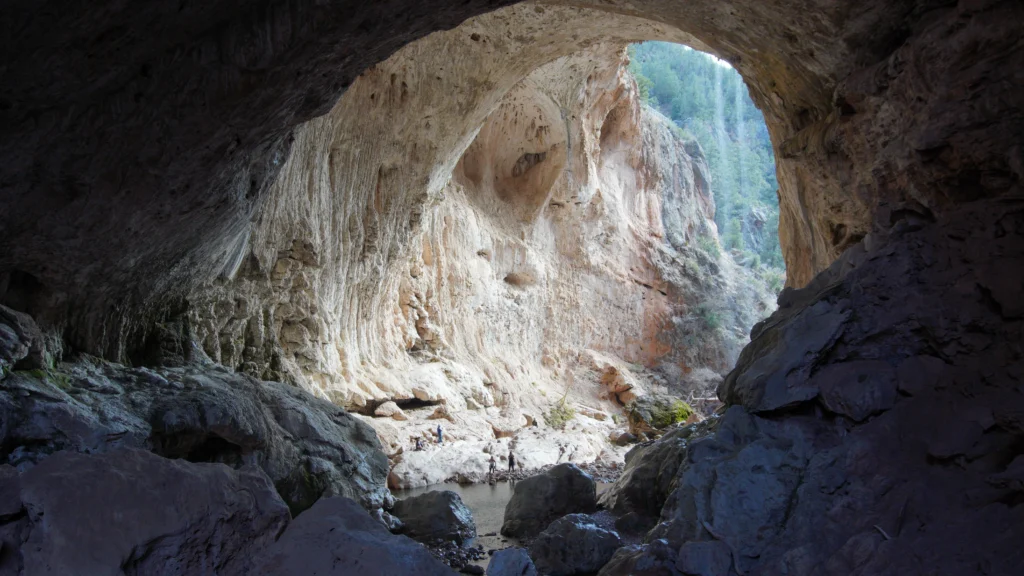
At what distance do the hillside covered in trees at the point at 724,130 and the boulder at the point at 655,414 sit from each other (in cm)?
2304

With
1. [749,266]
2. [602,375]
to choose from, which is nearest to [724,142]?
[749,266]

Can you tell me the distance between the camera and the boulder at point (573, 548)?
6.58 meters

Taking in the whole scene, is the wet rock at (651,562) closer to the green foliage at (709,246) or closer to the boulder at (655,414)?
the boulder at (655,414)

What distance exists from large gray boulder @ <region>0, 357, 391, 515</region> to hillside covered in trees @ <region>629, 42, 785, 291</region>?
1332 inches

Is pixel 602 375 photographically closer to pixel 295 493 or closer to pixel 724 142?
pixel 295 493

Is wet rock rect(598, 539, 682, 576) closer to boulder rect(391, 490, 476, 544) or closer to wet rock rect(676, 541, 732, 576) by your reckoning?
wet rock rect(676, 541, 732, 576)

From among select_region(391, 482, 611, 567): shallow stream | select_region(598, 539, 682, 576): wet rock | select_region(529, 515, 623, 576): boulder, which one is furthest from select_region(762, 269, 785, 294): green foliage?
select_region(598, 539, 682, 576): wet rock

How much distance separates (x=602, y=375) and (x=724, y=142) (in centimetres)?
3146

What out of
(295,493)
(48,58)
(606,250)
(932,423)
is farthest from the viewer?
(606,250)

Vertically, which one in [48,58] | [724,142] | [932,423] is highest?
[724,142]

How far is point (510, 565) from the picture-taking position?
5613 millimetres

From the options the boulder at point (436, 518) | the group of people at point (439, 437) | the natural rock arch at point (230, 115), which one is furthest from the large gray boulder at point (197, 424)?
the group of people at point (439, 437)

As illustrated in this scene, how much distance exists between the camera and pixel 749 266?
33.4 meters

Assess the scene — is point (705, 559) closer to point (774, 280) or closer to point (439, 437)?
point (439, 437)
